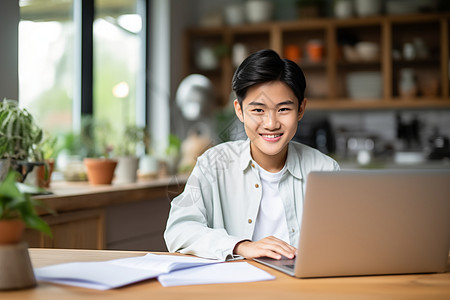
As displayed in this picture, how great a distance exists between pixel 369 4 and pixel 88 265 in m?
4.37

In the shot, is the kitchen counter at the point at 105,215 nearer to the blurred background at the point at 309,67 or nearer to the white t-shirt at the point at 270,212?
the white t-shirt at the point at 270,212

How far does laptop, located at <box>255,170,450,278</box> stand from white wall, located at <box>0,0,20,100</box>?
199cm

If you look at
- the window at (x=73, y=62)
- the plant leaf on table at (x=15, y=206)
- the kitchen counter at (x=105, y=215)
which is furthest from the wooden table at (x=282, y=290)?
the window at (x=73, y=62)

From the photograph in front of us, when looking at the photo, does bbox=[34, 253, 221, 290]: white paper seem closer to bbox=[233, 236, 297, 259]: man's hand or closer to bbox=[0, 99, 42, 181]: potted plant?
bbox=[233, 236, 297, 259]: man's hand

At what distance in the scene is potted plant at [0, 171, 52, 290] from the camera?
97 cm

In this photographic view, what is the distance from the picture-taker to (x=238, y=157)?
5.91ft

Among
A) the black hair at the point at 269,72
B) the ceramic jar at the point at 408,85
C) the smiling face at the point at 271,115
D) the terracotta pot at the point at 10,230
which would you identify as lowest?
the terracotta pot at the point at 10,230

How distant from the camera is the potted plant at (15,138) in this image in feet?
7.02

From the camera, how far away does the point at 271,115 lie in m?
1.65

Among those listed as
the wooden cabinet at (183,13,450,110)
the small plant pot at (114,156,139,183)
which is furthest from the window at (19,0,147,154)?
the wooden cabinet at (183,13,450,110)

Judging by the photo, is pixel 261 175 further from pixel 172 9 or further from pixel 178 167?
pixel 172 9

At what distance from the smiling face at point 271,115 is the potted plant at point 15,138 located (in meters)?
0.97

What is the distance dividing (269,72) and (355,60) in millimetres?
3603

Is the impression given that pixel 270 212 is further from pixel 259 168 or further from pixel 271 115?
pixel 271 115
